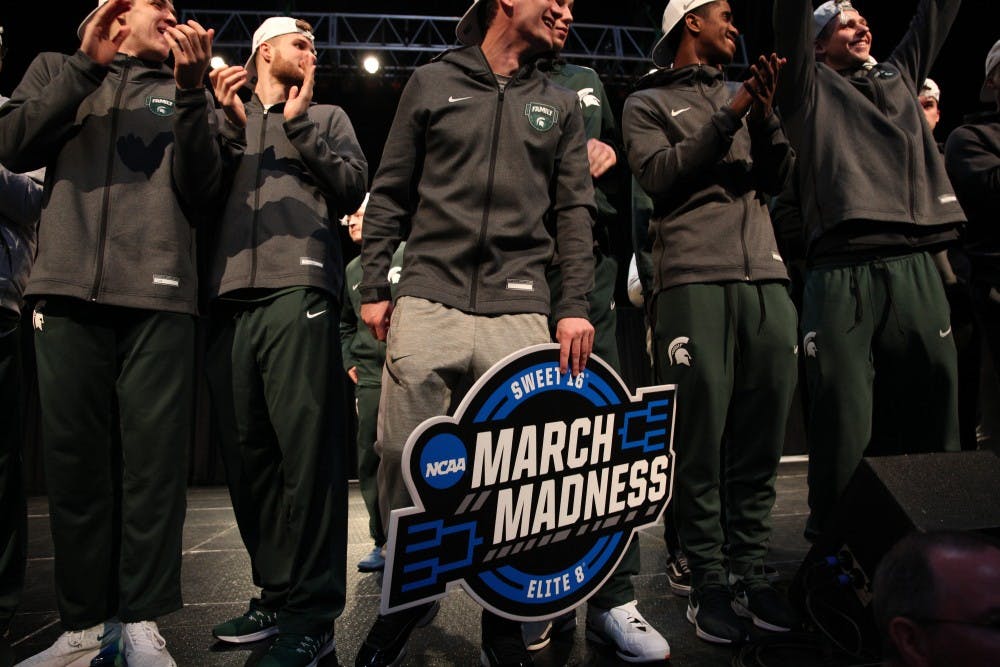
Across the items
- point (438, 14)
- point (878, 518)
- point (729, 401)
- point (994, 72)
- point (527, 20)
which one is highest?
point (438, 14)

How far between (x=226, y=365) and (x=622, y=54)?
20.1 feet

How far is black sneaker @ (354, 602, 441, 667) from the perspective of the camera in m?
1.69

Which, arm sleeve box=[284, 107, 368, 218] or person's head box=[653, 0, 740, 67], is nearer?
arm sleeve box=[284, 107, 368, 218]

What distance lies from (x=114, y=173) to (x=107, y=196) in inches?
2.8

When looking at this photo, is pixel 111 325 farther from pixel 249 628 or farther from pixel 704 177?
pixel 704 177

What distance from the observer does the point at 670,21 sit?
8.16ft

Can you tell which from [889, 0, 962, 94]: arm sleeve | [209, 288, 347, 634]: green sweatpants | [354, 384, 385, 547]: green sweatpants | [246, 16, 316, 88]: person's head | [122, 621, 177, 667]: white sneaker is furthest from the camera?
[354, 384, 385, 547]: green sweatpants

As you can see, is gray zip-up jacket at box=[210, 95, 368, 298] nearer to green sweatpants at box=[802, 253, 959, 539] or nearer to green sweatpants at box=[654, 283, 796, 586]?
green sweatpants at box=[654, 283, 796, 586]

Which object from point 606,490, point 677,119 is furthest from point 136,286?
point 677,119

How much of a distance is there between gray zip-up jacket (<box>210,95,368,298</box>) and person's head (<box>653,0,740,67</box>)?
1.16 meters

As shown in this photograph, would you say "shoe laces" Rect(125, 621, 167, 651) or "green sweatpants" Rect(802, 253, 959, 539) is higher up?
"green sweatpants" Rect(802, 253, 959, 539)

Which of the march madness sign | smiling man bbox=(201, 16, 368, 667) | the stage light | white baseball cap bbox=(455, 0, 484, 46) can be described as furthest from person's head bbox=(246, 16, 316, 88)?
the stage light

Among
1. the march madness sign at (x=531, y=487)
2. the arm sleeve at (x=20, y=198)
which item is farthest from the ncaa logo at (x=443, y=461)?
the arm sleeve at (x=20, y=198)

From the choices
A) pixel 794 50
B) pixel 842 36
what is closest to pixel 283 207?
pixel 794 50
